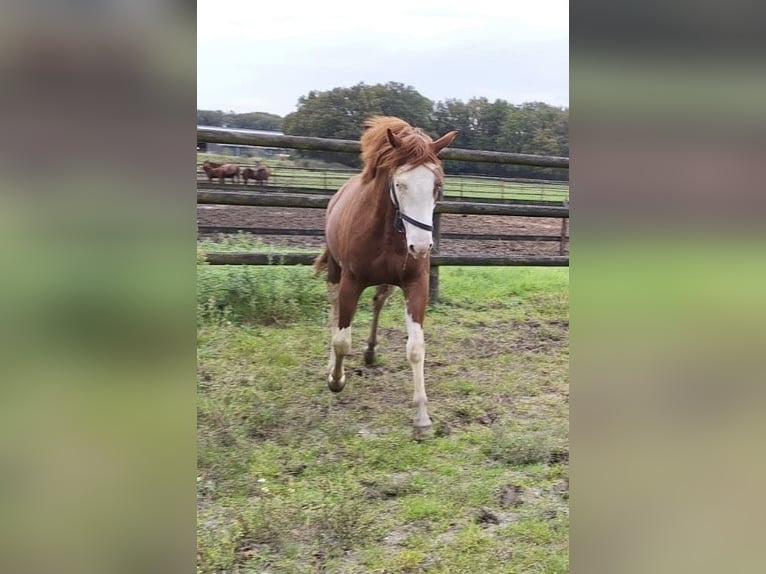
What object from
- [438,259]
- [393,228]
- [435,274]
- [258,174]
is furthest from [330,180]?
[393,228]

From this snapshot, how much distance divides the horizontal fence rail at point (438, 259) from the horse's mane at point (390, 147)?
45.3 inches

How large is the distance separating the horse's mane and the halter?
0.26 ft

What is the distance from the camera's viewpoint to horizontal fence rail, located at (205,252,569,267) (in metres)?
3.38

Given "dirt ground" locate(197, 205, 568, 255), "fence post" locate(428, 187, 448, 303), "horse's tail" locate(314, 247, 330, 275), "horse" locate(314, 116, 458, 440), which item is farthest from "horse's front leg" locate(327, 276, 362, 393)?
"fence post" locate(428, 187, 448, 303)

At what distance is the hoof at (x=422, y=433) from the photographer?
238cm

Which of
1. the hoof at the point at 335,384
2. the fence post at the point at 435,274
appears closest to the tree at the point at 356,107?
the hoof at the point at 335,384

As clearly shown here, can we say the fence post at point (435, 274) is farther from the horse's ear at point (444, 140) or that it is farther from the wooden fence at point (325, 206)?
the horse's ear at point (444, 140)

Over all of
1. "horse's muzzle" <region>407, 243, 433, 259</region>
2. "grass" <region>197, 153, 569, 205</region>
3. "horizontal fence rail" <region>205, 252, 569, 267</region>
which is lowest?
Answer: "horizontal fence rail" <region>205, 252, 569, 267</region>

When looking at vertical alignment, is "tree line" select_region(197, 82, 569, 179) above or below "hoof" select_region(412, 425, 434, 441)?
above

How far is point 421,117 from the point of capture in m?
2.21

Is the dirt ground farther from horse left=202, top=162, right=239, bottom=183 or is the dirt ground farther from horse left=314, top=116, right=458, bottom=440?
horse left=314, top=116, right=458, bottom=440
